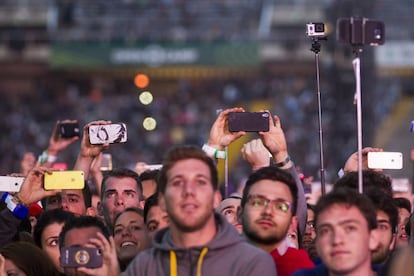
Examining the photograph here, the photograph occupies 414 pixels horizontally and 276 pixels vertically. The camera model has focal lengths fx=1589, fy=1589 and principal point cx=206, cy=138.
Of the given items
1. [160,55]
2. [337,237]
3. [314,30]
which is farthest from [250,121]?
[160,55]

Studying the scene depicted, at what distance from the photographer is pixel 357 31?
9.08 m

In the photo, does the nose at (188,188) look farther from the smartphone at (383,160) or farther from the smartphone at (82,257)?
the smartphone at (383,160)

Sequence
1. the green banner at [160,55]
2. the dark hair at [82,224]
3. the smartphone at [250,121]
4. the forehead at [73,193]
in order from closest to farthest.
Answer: the dark hair at [82,224] < the smartphone at [250,121] < the forehead at [73,193] < the green banner at [160,55]

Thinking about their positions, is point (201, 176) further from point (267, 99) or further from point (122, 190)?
point (267, 99)

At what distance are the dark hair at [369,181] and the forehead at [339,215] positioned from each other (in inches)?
60.0

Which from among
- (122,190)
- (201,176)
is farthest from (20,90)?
(201,176)

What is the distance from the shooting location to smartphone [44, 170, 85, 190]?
31.8 ft

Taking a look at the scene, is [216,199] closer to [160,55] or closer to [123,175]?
[123,175]

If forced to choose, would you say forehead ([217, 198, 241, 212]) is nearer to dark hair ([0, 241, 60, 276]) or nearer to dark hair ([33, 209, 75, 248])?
dark hair ([33, 209, 75, 248])

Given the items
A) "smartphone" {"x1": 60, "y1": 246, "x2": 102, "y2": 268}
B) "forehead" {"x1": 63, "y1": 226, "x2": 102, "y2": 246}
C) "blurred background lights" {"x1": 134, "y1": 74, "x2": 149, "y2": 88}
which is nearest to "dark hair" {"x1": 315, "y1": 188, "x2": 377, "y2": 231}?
"smartphone" {"x1": 60, "y1": 246, "x2": 102, "y2": 268}

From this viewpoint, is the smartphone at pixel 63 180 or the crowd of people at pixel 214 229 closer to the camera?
the crowd of people at pixel 214 229

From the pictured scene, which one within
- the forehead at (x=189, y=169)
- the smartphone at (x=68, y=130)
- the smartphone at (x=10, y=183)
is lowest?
the smartphone at (x=10, y=183)

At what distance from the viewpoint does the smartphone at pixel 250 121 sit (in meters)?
9.44

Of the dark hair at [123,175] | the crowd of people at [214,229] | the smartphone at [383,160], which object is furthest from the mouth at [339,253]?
the dark hair at [123,175]
